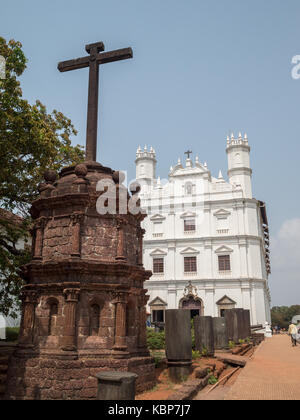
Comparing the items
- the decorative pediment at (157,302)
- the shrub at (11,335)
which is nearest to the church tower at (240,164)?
the decorative pediment at (157,302)

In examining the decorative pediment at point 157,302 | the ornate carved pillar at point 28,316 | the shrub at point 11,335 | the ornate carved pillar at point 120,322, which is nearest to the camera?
the ornate carved pillar at point 120,322

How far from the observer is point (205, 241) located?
3428 cm

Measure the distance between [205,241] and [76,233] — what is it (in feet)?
87.5

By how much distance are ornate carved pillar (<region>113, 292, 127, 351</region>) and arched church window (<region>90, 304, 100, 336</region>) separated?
46cm

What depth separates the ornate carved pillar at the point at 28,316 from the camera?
8422 millimetres

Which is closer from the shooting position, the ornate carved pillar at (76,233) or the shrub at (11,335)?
the ornate carved pillar at (76,233)

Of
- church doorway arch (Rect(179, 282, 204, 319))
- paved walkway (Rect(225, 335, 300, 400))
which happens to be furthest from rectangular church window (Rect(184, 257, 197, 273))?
paved walkway (Rect(225, 335, 300, 400))

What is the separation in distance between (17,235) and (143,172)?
2599 centimetres

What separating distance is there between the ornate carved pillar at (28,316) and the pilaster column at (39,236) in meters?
0.88

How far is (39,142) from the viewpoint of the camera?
11.5 meters

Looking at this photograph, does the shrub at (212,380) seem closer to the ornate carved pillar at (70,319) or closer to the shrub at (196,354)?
the shrub at (196,354)

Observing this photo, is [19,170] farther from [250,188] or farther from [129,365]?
[250,188]

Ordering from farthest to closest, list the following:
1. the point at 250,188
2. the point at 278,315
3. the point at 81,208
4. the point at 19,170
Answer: the point at 278,315 → the point at 250,188 → the point at 19,170 → the point at 81,208
